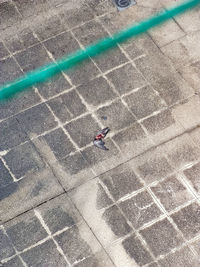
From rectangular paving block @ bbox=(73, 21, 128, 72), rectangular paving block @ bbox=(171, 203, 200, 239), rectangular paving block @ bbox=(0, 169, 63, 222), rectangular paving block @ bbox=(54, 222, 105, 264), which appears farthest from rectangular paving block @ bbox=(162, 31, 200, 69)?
rectangular paving block @ bbox=(54, 222, 105, 264)

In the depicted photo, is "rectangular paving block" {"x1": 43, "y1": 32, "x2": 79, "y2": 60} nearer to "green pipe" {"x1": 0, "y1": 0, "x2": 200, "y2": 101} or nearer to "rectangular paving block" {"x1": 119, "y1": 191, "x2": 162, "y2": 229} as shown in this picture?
"green pipe" {"x1": 0, "y1": 0, "x2": 200, "y2": 101}

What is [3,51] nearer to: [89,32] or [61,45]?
[61,45]

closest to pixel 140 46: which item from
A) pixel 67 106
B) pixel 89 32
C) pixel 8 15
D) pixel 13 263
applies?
pixel 89 32

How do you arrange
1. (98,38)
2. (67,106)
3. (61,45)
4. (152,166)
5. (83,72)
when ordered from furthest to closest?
(98,38) → (61,45) → (83,72) → (67,106) → (152,166)

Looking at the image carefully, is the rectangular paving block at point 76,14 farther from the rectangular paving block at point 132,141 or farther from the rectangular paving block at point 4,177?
the rectangular paving block at point 4,177

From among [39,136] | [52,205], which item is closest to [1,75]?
[39,136]
